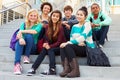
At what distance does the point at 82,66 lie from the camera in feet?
12.9

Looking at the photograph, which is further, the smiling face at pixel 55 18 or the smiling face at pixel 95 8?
the smiling face at pixel 95 8

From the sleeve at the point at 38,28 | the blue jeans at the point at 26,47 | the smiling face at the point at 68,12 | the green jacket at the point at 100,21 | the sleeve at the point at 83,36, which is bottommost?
the blue jeans at the point at 26,47

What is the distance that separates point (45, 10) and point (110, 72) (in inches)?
54.5

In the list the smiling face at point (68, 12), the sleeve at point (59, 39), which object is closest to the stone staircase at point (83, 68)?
the sleeve at point (59, 39)

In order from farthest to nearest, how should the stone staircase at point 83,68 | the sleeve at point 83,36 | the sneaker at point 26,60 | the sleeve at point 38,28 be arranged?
the sleeve at point 38,28
the sneaker at point 26,60
the sleeve at point 83,36
the stone staircase at point 83,68

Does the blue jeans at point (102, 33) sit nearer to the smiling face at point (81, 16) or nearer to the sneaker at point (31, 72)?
the smiling face at point (81, 16)

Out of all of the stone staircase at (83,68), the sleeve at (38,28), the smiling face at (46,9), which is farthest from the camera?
the smiling face at (46,9)

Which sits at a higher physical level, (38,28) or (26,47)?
(38,28)

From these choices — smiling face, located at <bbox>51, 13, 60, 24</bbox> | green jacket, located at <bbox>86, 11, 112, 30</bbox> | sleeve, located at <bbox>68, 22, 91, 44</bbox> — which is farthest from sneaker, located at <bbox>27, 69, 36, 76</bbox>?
green jacket, located at <bbox>86, 11, 112, 30</bbox>

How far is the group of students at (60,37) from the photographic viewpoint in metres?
3.87

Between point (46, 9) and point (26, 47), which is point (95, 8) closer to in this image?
point (46, 9)

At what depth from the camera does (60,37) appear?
4.13 m

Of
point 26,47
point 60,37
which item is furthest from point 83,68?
point 26,47

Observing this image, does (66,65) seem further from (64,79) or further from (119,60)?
(119,60)
